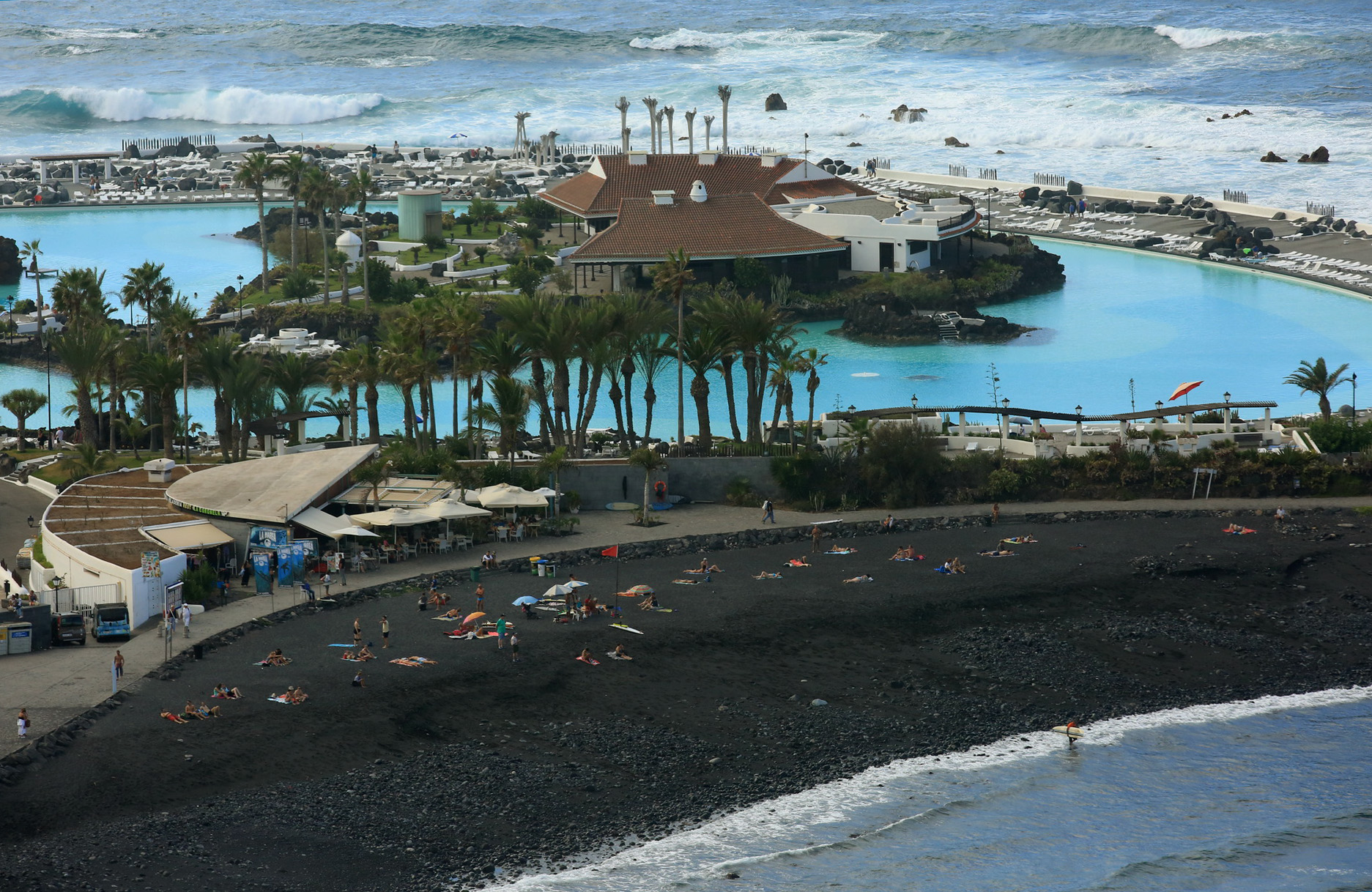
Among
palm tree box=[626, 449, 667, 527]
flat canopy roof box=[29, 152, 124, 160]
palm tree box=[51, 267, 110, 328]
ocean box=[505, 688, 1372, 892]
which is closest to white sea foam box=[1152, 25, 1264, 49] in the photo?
flat canopy roof box=[29, 152, 124, 160]

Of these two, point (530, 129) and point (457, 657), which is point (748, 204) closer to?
point (457, 657)

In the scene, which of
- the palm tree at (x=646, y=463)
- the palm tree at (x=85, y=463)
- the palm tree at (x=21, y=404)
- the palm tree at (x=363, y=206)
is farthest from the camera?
the palm tree at (x=363, y=206)

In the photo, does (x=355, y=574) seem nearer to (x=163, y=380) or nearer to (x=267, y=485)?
(x=267, y=485)

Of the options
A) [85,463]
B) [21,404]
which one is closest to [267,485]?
[85,463]

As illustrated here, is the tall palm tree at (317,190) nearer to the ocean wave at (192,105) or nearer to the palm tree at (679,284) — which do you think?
the palm tree at (679,284)

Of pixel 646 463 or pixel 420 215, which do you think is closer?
pixel 646 463

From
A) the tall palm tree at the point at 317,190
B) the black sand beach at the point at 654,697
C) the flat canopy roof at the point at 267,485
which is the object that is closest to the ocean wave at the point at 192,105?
the tall palm tree at the point at 317,190

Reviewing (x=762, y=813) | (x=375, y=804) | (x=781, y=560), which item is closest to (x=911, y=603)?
(x=781, y=560)
